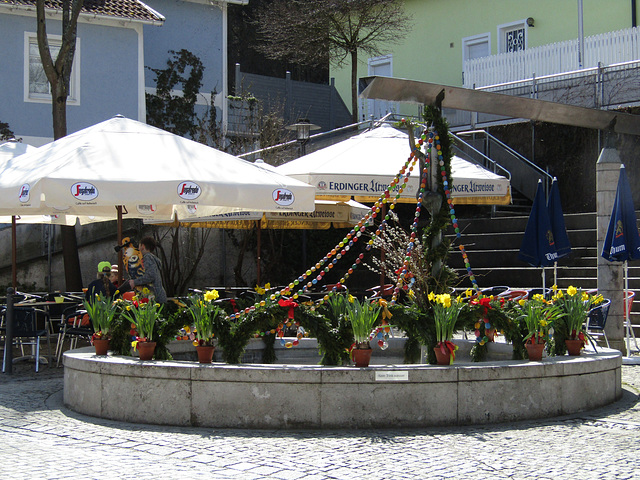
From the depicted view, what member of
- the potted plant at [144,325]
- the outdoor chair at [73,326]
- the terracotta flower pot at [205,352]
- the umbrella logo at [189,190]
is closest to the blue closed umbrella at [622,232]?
the umbrella logo at [189,190]

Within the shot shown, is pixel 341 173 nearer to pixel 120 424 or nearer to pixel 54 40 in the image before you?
pixel 120 424

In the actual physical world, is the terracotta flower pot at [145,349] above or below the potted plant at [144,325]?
below

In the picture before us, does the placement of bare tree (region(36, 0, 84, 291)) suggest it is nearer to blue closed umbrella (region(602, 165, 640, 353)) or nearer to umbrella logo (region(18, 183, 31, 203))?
umbrella logo (region(18, 183, 31, 203))

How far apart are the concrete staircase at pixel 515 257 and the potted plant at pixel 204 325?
7.11 metres

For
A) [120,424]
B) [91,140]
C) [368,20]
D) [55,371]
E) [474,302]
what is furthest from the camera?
[368,20]

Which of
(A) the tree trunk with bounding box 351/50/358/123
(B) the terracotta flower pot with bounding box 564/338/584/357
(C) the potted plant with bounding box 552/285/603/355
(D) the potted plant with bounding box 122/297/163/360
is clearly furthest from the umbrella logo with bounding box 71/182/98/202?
(A) the tree trunk with bounding box 351/50/358/123

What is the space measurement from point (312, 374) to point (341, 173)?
5.51 metres

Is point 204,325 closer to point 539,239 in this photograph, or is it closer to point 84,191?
point 84,191

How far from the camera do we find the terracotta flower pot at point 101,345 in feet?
27.5

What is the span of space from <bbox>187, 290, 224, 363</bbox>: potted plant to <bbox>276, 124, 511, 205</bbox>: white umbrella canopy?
14.4 feet

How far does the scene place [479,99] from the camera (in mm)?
9906

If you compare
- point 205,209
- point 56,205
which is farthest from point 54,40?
point 56,205

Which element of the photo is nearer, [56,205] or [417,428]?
[417,428]

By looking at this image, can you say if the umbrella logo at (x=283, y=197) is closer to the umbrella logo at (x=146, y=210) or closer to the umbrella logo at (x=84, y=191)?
the umbrella logo at (x=84, y=191)
